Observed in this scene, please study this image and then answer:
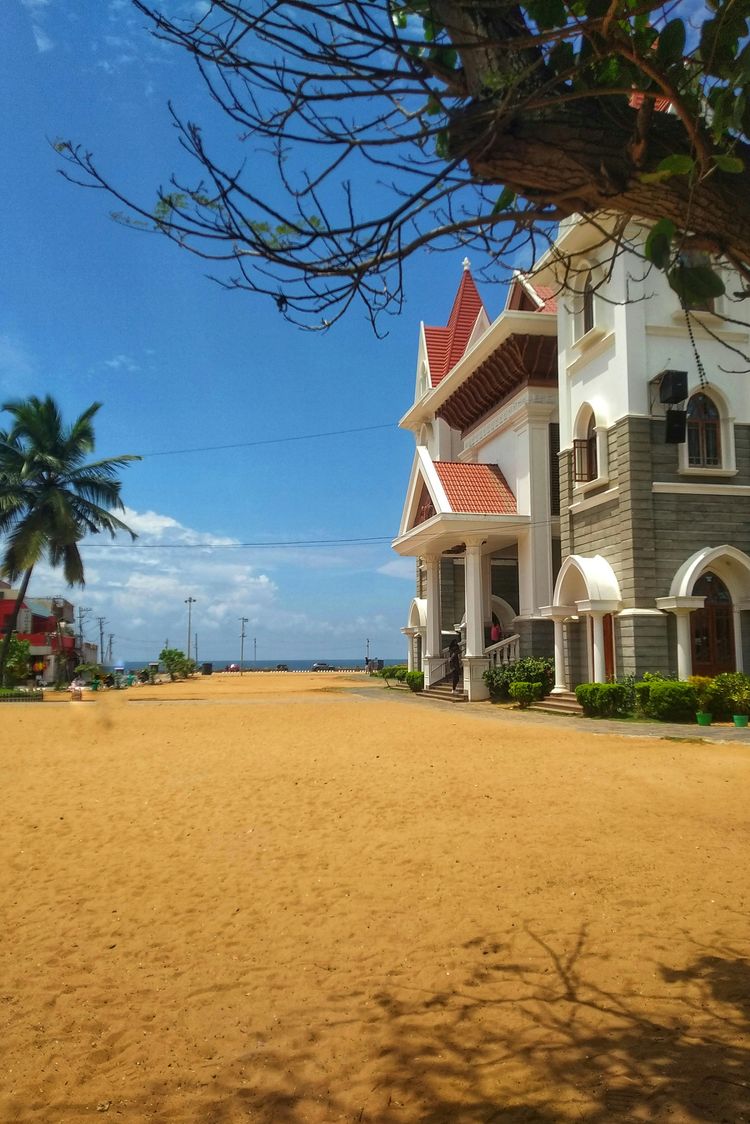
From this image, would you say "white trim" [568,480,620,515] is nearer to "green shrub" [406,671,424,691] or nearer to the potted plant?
the potted plant

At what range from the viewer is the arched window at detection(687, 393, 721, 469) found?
17.2 metres

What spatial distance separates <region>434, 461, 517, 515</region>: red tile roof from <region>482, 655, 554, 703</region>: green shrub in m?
4.18

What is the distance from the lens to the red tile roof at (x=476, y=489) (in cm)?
2222

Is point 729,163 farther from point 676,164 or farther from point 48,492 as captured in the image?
point 48,492

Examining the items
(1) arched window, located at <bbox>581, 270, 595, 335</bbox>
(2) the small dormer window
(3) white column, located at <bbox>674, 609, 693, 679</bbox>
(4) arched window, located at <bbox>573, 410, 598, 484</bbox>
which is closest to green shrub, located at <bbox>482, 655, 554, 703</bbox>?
(3) white column, located at <bbox>674, 609, 693, 679</bbox>

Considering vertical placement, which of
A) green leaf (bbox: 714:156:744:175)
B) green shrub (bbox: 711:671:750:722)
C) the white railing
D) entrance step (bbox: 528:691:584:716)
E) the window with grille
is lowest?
entrance step (bbox: 528:691:584:716)

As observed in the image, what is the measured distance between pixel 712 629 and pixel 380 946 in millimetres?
13732

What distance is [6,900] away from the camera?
5953mm

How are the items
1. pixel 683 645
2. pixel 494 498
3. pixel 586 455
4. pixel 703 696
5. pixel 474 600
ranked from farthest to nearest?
pixel 494 498 < pixel 474 600 < pixel 586 455 < pixel 683 645 < pixel 703 696

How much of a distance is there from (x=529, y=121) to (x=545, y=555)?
19.5 metres

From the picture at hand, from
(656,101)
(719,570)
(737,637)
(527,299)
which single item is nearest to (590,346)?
(527,299)

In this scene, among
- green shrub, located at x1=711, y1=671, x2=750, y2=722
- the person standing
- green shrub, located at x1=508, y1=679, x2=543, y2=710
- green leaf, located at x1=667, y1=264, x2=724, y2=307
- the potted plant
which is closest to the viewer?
green leaf, located at x1=667, y1=264, x2=724, y2=307

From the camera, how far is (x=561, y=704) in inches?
727

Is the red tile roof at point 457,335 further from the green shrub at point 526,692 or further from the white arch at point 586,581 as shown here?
the green shrub at point 526,692
